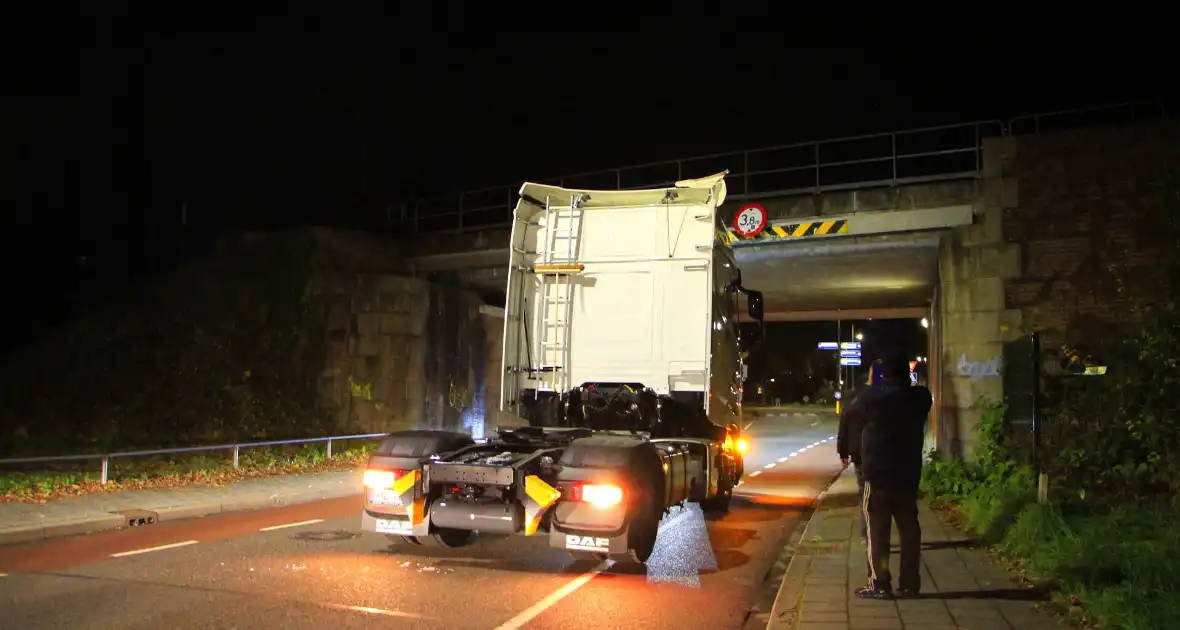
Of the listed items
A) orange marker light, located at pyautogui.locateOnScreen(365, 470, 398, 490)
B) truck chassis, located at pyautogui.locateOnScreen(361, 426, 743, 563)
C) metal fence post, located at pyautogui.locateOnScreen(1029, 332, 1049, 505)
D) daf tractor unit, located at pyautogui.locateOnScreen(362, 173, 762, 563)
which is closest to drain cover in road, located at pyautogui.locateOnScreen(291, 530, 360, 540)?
daf tractor unit, located at pyautogui.locateOnScreen(362, 173, 762, 563)

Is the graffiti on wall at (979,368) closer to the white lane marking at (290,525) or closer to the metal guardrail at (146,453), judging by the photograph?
the white lane marking at (290,525)

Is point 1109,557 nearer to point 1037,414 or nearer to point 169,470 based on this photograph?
point 1037,414

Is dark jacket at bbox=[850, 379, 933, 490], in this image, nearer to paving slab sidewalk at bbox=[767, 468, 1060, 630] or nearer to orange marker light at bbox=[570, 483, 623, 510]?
paving slab sidewalk at bbox=[767, 468, 1060, 630]

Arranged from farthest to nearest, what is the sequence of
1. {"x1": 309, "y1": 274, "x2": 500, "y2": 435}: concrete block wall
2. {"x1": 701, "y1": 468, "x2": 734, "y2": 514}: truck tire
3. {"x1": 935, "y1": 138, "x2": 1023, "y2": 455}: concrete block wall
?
{"x1": 309, "y1": 274, "x2": 500, "y2": 435}: concrete block wall
{"x1": 935, "y1": 138, "x2": 1023, "y2": 455}: concrete block wall
{"x1": 701, "y1": 468, "x2": 734, "y2": 514}: truck tire

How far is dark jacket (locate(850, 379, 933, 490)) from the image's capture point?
6.66 meters

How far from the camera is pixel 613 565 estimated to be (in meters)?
8.64

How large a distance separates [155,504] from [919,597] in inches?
396

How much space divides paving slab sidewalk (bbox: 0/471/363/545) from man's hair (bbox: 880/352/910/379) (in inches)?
365

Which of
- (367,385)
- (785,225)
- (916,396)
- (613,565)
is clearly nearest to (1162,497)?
(916,396)

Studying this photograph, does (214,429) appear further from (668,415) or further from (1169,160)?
(1169,160)

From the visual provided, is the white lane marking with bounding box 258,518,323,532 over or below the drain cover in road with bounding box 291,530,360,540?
below

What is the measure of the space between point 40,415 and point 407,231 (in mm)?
8691

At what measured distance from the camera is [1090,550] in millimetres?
6969

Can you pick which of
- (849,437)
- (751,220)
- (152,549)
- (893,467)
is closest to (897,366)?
(893,467)
